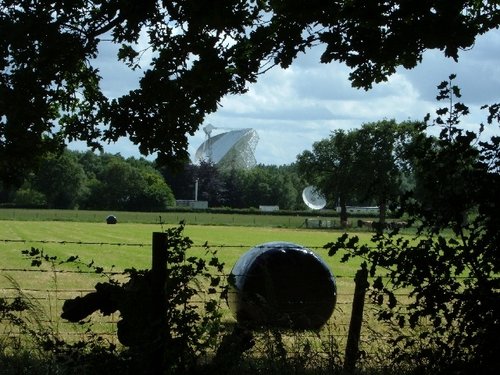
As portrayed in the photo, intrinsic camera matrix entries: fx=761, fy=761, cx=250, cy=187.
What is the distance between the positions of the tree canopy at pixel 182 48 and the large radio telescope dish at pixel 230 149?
145490mm

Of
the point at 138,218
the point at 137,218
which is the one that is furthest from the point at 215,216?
the point at 137,218

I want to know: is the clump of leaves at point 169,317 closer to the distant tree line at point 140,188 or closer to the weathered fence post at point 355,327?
the weathered fence post at point 355,327

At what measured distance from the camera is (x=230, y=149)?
161250mm

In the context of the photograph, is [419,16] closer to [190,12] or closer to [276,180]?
[190,12]

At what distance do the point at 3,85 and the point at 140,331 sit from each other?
176 inches

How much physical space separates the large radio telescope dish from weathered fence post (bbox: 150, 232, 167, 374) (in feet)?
489

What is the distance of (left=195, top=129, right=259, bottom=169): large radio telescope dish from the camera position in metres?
159

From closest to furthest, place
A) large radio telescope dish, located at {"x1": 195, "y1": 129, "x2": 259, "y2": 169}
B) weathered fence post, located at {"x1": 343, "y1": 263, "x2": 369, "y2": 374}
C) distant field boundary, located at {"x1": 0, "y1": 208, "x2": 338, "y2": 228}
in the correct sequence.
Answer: weathered fence post, located at {"x1": 343, "y1": 263, "x2": 369, "y2": 374} < distant field boundary, located at {"x1": 0, "y1": 208, "x2": 338, "y2": 228} < large radio telescope dish, located at {"x1": 195, "y1": 129, "x2": 259, "y2": 169}

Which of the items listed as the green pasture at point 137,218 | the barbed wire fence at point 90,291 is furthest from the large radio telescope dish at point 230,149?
the barbed wire fence at point 90,291

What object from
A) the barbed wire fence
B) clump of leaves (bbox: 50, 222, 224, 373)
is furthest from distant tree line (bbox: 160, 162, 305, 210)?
clump of leaves (bbox: 50, 222, 224, 373)

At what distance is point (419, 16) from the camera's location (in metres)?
7.36

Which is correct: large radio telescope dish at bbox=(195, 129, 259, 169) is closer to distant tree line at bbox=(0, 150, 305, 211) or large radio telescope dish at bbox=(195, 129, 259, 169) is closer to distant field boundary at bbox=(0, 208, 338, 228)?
distant tree line at bbox=(0, 150, 305, 211)

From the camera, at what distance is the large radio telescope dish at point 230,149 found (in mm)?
158750

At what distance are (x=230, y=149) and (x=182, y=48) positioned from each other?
499ft
